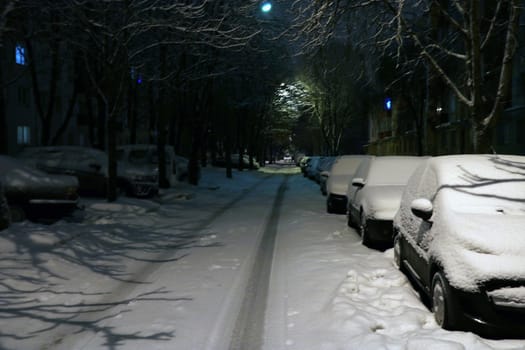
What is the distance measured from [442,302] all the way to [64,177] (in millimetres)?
8874

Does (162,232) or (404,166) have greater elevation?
(404,166)

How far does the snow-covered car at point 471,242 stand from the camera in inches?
174

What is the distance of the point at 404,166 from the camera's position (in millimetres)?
10727

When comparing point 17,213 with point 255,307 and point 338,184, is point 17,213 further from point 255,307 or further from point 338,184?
point 338,184

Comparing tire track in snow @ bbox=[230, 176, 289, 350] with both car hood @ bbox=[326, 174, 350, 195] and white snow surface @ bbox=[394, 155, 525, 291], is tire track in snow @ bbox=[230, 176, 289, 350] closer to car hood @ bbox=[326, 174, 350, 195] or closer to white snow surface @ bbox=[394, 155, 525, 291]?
white snow surface @ bbox=[394, 155, 525, 291]

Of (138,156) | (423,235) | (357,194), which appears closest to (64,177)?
(357,194)

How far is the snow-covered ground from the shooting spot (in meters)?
4.88

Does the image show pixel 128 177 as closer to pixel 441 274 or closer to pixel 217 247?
pixel 217 247

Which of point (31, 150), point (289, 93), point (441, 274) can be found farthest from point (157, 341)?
point (289, 93)

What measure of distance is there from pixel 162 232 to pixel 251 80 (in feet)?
68.7

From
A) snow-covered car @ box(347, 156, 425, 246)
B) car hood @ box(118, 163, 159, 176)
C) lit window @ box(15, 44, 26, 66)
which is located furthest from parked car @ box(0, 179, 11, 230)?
lit window @ box(15, 44, 26, 66)

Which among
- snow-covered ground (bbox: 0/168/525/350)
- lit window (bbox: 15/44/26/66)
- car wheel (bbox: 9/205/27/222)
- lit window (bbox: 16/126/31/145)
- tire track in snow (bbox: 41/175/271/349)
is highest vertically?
lit window (bbox: 15/44/26/66)

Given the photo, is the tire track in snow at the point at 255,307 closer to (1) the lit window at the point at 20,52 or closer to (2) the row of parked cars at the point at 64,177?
(2) the row of parked cars at the point at 64,177

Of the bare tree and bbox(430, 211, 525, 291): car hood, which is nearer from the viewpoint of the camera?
bbox(430, 211, 525, 291): car hood
